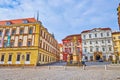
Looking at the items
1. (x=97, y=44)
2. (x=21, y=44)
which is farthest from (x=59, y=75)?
(x=97, y=44)

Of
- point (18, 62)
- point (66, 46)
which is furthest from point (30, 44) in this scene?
point (66, 46)

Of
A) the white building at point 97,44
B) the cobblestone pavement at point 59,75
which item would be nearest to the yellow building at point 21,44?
the cobblestone pavement at point 59,75

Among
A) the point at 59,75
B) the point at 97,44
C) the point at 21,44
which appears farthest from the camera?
the point at 97,44

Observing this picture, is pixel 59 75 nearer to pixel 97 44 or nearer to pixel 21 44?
pixel 21 44

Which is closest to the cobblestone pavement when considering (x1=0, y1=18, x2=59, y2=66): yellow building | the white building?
(x1=0, y1=18, x2=59, y2=66): yellow building

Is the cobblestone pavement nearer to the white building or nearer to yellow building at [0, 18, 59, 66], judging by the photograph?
yellow building at [0, 18, 59, 66]

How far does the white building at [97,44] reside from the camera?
164 ft

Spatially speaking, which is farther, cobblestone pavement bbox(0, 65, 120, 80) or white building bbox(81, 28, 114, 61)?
white building bbox(81, 28, 114, 61)

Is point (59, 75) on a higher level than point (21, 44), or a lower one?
lower

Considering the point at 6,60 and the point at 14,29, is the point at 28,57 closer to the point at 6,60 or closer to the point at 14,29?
the point at 6,60

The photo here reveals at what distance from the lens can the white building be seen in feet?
164

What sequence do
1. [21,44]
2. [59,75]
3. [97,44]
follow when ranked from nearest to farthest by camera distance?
[59,75] < [21,44] < [97,44]

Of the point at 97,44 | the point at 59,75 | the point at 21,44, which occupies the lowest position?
the point at 59,75

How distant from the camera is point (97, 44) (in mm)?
52219
